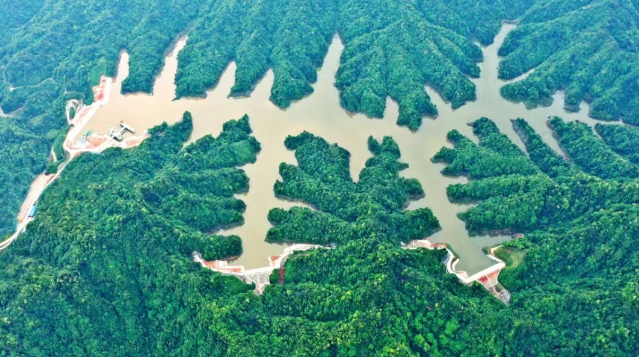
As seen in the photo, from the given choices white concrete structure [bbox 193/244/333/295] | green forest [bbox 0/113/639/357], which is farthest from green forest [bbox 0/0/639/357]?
white concrete structure [bbox 193/244/333/295]

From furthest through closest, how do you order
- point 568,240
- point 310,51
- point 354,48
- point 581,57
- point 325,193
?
point 310,51
point 354,48
point 581,57
point 325,193
point 568,240

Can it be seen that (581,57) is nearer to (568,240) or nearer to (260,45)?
(568,240)

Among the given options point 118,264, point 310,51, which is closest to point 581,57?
point 310,51

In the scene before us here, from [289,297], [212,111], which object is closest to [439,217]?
[289,297]

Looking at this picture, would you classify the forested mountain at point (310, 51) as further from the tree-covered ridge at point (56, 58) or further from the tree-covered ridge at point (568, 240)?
the tree-covered ridge at point (568, 240)

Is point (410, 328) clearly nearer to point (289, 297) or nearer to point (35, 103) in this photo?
point (289, 297)

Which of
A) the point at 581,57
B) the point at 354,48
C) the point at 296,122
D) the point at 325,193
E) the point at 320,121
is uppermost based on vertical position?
the point at 354,48

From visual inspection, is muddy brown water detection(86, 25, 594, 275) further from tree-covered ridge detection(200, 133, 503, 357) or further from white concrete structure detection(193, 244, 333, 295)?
tree-covered ridge detection(200, 133, 503, 357)
